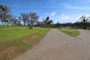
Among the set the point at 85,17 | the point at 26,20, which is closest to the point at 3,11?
→ the point at 26,20

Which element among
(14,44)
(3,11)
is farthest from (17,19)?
(14,44)

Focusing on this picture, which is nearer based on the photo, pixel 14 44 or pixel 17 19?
pixel 14 44

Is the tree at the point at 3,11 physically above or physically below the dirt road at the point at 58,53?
above

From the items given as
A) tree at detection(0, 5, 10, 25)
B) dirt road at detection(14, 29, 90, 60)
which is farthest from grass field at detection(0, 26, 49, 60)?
tree at detection(0, 5, 10, 25)

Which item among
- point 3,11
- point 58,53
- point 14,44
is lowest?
point 58,53

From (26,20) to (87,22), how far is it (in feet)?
165

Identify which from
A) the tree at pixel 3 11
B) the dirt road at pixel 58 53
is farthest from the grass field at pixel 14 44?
the tree at pixel 3 11

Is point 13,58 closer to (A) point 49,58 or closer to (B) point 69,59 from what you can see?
(A) point 49,58

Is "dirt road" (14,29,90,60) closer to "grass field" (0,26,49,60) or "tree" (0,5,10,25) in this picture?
"grass field" (0,26,49,60)

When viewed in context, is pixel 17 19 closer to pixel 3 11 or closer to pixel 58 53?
pixel 3 11

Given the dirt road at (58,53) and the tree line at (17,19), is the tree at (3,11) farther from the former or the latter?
the dirt road at (58,53)

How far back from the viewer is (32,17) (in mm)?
71188

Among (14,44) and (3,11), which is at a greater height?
(3,11)

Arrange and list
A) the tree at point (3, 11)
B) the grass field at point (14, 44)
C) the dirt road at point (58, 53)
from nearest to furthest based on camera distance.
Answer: the dirt road at point (58, 53), the grass field at point (14, 44), the tree at point (3, 11)
